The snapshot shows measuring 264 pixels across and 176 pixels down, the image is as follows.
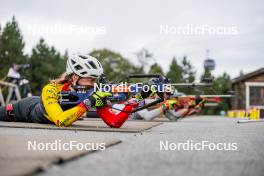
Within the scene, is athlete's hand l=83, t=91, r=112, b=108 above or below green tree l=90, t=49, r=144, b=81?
below

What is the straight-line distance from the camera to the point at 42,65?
5931cm

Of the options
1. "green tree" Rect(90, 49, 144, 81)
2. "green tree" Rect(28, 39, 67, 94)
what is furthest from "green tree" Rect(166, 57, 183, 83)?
"green tree" Rect(28, 39, 67, 94)

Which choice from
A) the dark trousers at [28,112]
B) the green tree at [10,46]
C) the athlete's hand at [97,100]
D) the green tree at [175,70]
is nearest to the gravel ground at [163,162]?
the athlete's hand at [97,100]

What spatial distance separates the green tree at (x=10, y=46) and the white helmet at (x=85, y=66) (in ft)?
148

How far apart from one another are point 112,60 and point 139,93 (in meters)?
59.8

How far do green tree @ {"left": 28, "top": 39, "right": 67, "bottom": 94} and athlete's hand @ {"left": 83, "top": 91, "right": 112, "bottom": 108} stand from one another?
51109 millimetres

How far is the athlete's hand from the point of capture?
6.68m

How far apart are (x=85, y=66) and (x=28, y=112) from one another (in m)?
1.95

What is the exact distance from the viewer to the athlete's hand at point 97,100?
6684mm

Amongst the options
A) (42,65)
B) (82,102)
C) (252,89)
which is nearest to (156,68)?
(42,65)

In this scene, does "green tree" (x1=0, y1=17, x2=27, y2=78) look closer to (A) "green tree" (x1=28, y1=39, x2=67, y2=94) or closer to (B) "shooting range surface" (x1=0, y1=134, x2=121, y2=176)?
(A) "green tree" (x1=28, y1=39, x2=67, y2=94)

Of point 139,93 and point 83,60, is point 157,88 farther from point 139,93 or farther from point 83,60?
point 83,60

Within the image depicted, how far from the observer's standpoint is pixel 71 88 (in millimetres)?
7301

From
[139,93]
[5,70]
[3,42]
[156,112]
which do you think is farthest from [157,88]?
[3,42]
